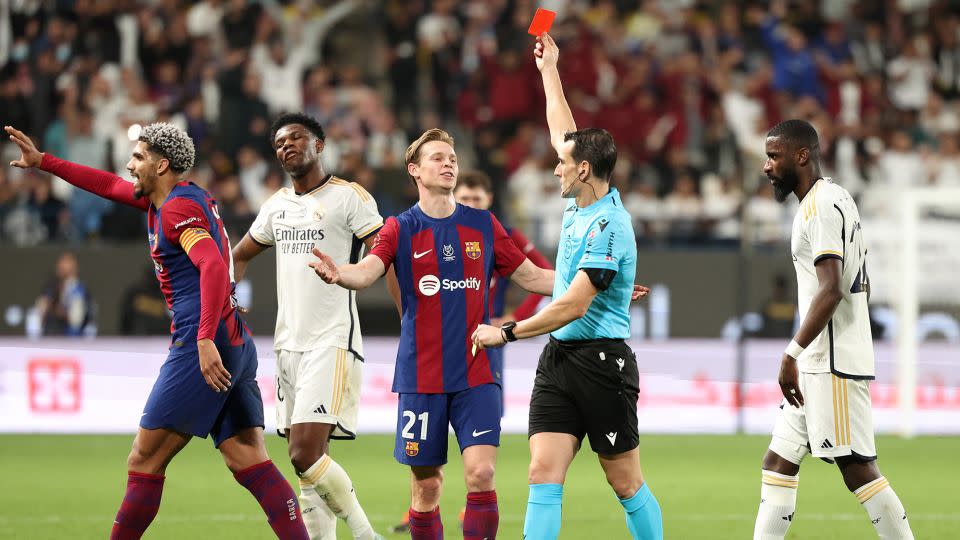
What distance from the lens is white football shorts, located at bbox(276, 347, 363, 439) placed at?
710 centimetres

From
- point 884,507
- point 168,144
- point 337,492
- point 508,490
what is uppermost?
point 168,144

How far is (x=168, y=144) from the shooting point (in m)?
6.51

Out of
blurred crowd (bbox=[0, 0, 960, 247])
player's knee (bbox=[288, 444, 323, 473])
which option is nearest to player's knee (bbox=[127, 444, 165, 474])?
player's knee (bbox=[288, 444, 323, 473])

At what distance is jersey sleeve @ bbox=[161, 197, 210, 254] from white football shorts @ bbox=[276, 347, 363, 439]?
3.80 ft

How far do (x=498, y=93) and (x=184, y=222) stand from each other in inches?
479

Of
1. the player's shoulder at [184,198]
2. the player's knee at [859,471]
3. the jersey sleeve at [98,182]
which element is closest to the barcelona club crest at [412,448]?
the player's shoulder at [184,198]

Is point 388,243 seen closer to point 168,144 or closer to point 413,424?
point 413,424

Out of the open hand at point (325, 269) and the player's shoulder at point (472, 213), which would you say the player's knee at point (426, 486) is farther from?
the player's shoulder at point (472, 213)

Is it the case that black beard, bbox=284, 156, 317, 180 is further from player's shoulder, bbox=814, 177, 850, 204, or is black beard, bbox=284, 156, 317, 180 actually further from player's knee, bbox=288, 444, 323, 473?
player's shoulder, bbox=814, 177, 850, 204

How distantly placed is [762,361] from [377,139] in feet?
18.6

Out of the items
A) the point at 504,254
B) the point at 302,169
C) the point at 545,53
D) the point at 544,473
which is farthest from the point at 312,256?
the point at 544,473

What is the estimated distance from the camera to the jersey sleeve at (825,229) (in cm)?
608

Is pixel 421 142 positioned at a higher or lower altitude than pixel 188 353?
higher

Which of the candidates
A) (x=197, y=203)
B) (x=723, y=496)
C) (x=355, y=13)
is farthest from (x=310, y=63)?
(x=197, y=203)
